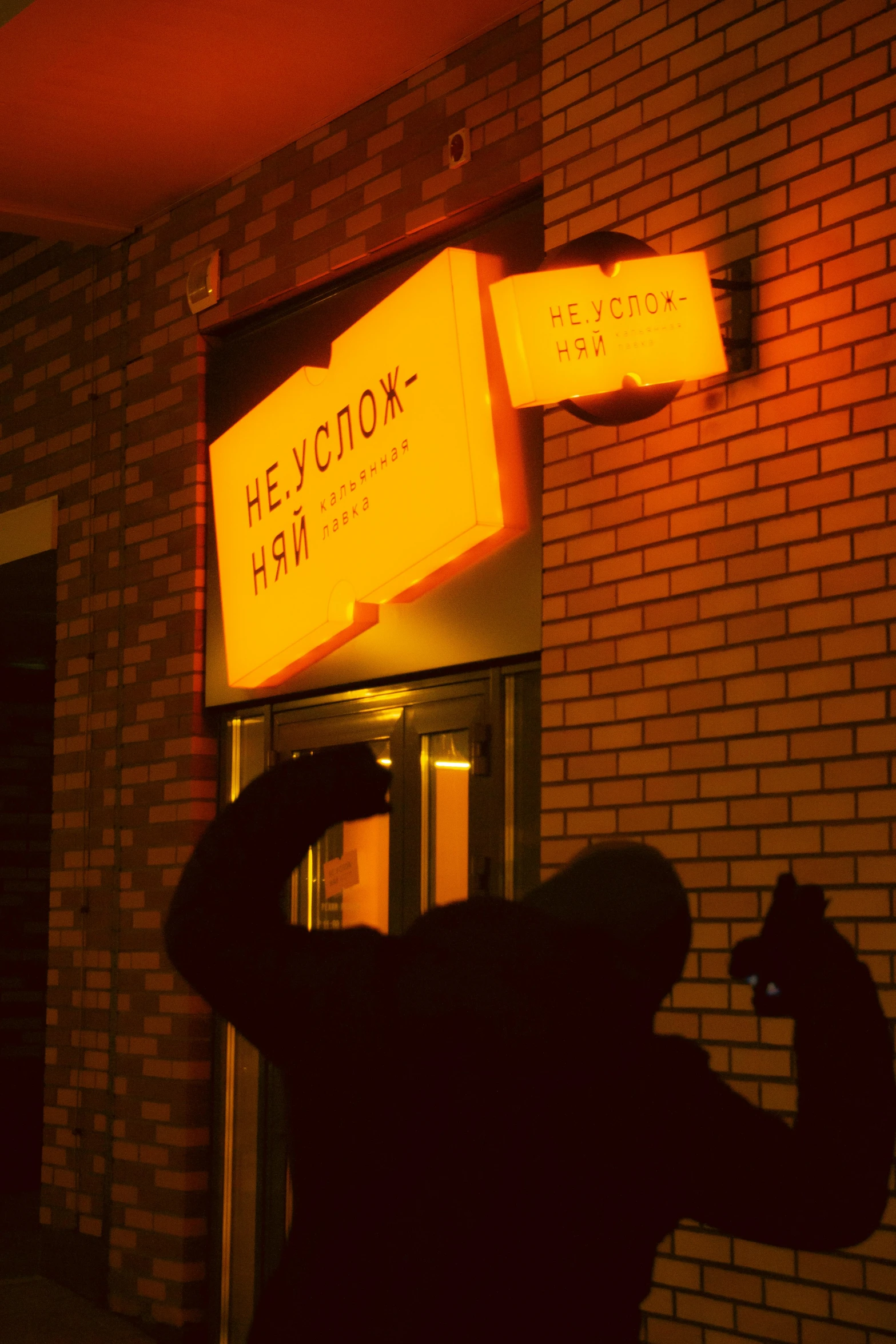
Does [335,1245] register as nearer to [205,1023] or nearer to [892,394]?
[892,394]

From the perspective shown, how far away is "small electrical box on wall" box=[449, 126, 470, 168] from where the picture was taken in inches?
201

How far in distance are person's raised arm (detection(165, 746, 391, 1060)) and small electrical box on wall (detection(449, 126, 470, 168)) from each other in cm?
381

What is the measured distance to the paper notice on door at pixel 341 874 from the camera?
546cm

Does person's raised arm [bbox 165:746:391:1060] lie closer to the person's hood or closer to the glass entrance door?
the person's hood

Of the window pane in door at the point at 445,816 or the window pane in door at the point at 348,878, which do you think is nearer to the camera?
the window pane in door at the point at 445,816

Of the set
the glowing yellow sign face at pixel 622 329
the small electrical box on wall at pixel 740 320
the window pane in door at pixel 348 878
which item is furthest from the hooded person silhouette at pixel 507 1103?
the window pane in door at pixel 348 878

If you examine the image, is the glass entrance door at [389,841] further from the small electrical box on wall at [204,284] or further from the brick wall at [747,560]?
the small electrical box on wall at [204,284]

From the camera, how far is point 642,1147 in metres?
1.65

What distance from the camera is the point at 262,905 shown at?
5.60 feet

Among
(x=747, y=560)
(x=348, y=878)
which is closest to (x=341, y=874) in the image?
(x=348, y=878)

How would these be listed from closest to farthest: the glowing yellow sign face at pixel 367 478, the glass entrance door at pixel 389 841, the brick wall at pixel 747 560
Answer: the brick wall at pixel 747 560 → the glowing yellow sign face at pixel 367 478 → the glass entrance door at pixel 389 841

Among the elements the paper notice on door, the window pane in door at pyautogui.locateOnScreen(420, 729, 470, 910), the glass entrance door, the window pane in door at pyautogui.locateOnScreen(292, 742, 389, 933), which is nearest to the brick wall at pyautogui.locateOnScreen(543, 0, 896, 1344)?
the glass entrance door

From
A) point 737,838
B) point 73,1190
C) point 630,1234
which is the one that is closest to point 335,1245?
point 630,1234

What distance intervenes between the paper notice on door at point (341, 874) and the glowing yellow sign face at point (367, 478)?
700 millimetres
